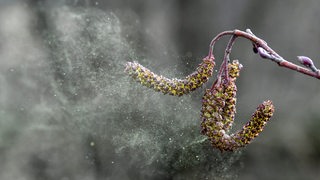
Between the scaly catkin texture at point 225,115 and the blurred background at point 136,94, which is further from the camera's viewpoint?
the blurred background at point 136,94

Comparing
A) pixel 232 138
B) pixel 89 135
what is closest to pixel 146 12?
pixel 89 135

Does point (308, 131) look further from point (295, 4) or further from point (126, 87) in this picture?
point (126, 87)

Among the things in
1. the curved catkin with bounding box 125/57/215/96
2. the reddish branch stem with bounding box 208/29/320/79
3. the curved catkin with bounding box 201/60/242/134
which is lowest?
the reddish branch stem with bounding box 208/29/320/79

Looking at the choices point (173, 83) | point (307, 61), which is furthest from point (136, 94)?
point (307, 61)

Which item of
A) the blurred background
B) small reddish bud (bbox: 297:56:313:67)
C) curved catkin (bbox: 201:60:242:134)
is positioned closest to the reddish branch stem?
small reddish bud (bbox: 297:56:313:67)

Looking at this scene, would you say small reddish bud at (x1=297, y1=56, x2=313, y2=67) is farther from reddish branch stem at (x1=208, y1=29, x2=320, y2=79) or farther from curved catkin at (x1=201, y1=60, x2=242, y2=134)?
curved catkin at (x1=201, y1=60, x2=242, y2=134)

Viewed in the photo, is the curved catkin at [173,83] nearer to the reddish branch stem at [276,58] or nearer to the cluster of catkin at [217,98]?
the cluster of catkin at [217,98]

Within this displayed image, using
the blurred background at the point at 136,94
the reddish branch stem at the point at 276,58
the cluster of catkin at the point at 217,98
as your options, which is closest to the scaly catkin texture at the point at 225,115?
the cluster of catkin at the point at 217,98
